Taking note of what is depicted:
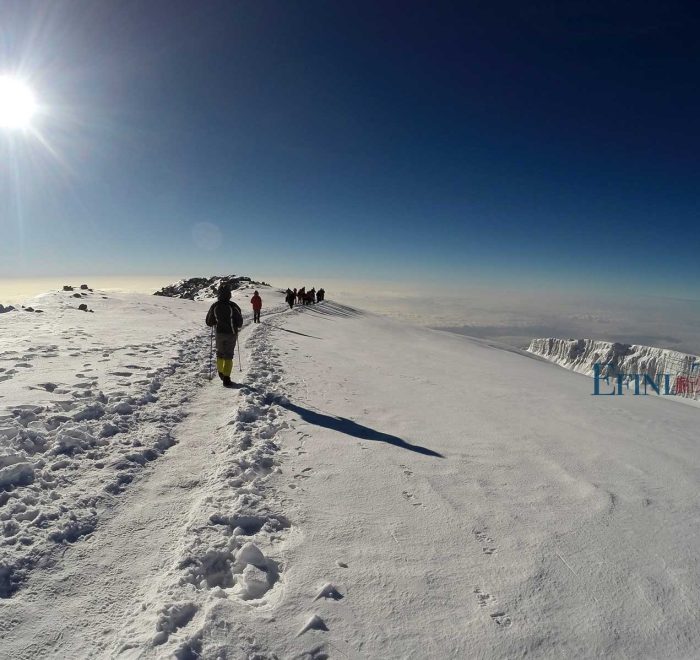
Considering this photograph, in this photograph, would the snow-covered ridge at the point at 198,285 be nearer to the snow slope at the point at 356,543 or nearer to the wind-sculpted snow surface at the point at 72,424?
the wind-sculpted snow surface at the point at 72,424

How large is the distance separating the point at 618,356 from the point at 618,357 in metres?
0.84

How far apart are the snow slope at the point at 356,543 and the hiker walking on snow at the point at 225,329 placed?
154 cm

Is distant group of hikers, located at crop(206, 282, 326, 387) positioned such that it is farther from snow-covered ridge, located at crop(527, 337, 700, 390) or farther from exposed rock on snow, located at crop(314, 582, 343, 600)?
snow-covered ridge, located at crop(527, 337, 700, 390)

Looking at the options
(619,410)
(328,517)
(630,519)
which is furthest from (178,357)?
(619,410)

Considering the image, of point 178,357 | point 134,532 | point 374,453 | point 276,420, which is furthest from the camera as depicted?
point 178,357

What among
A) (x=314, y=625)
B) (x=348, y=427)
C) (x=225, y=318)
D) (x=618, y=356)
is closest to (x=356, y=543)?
(x=314, y=625)

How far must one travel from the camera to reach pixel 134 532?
3.99 meters

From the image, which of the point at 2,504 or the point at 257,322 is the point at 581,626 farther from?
the point at 257,322

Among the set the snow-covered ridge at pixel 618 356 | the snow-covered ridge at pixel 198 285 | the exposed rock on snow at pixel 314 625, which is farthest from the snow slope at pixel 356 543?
the snow-covered ridge at pixel 618 356

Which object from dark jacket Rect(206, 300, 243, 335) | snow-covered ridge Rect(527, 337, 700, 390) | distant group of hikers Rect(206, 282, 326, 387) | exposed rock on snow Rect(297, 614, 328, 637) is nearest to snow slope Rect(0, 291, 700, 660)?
exposed rock on snow Rect(297, 614, 328, 637)

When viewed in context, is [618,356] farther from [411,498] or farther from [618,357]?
[411,498]

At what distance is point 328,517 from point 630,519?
13.0ft

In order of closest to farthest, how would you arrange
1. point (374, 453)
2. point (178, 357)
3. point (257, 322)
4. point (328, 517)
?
point (328, 517) → point (374, 453) → point (178, 357) → point (257, 322)

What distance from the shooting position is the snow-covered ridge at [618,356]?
13088 cm
